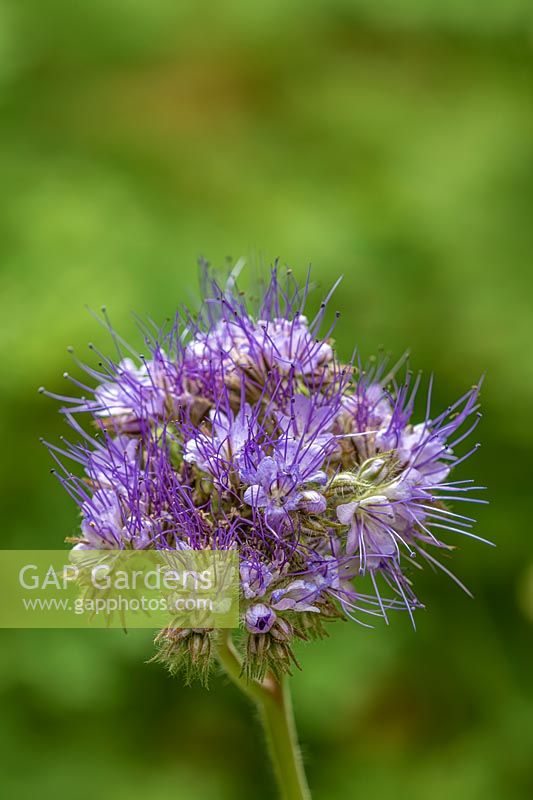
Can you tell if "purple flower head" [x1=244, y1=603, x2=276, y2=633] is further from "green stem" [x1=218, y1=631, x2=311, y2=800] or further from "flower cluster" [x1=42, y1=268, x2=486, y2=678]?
"green stem" [x1=218, y1=631, x2=311, y2=800]

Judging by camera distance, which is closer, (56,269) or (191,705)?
(191,705)

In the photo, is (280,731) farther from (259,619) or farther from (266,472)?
(266,472)

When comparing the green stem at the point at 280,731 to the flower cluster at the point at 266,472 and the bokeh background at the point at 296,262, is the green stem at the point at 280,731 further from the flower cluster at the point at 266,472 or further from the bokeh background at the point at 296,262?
the bokeh background at the point at 296,262

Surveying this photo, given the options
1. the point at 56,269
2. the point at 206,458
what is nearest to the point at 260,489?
the point at 206,458

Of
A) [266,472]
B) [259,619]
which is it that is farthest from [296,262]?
[259,619]

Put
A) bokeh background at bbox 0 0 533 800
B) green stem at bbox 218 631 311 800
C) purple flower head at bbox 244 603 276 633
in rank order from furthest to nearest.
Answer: bokeh background at bbox 0 0 533 800, green stem at bbox 218 631 311 800, purple flower head at bbox 244 603 276 633

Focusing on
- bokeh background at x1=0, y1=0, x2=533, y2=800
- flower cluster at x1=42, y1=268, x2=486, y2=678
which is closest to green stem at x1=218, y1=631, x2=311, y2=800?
flower cluster at x1=42, y1=268, x2=486, y2=678

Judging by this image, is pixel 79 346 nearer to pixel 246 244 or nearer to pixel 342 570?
pixel 246 244
